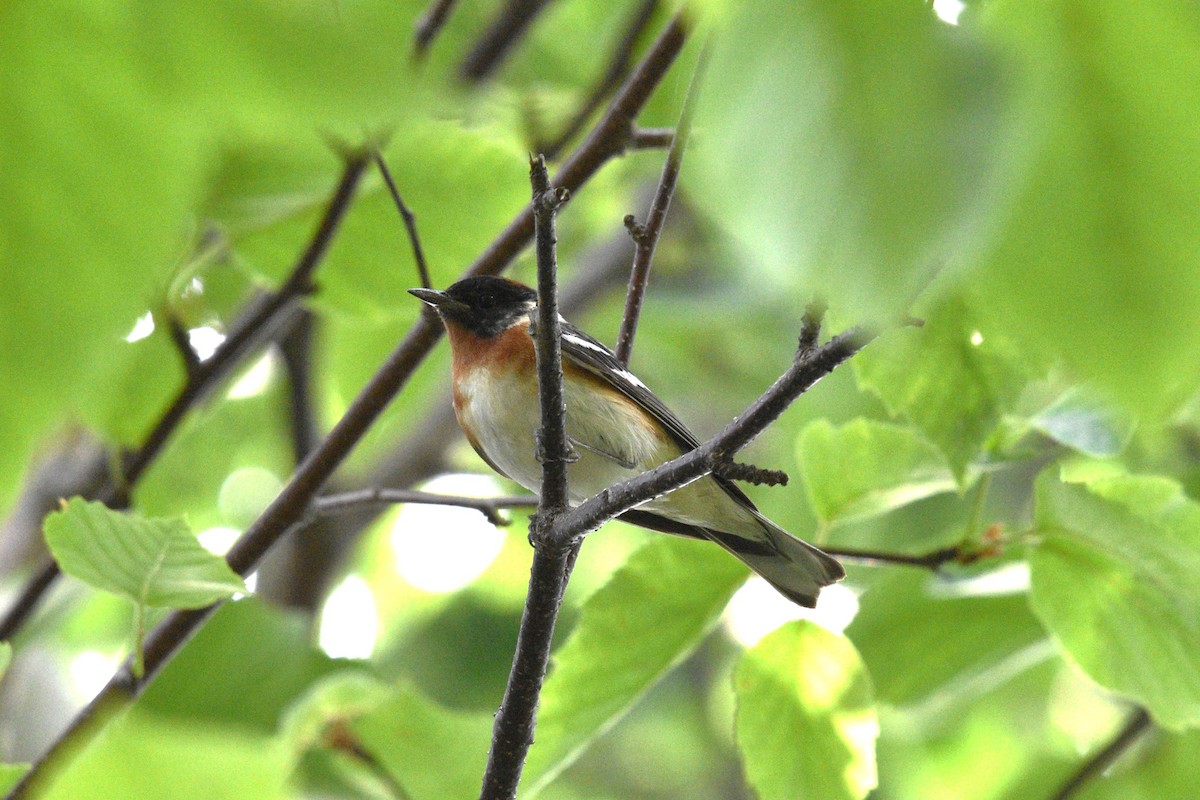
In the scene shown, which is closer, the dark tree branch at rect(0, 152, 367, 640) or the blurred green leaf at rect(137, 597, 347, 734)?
the dark tree branch at rect(0, 152, 367, 640)

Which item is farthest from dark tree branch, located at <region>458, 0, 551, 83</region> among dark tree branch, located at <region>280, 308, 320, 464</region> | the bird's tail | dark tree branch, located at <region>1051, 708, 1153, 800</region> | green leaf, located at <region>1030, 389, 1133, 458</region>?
dark tree branch, located at <region>1051, 708, 1153, 800</region>

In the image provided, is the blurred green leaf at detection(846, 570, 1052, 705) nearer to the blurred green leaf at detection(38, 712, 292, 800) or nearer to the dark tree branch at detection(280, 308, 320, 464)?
the dark tree branch at detection(280, 308, 320, 464)

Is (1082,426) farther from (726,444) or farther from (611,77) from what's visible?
(611,77)

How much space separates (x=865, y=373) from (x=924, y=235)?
1.17 meters

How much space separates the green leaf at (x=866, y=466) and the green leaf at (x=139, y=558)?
1.09m

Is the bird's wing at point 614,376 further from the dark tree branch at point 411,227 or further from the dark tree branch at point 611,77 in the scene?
the dark tree branch at point 411,227

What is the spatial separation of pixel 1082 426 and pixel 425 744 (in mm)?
1505

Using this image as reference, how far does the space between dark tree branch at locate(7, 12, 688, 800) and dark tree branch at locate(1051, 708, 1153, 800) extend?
7.24ft

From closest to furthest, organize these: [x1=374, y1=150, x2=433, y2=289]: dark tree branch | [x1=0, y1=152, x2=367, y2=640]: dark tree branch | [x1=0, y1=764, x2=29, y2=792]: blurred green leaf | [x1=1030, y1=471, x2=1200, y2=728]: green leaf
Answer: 1. [x1=0, y1=764, x2=29, y2=792]: blurred green leaf
2. [x1=1030, y1=471, x2=1200, y2=728]: green leaf
3. [x1=374, y1=150, x2=433, y2=289]: dark tree branch
4. [x1=0, y1=152, x2=367, y2=640]: dark tree branch

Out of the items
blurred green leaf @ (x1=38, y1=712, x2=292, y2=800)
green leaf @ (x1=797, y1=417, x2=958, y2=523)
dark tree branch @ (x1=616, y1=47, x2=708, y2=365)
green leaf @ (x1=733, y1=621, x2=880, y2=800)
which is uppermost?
dark tree branch @ (x1=616, y1=47, x2=708, y2=365)

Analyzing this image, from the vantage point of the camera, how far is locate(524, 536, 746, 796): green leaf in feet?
6.88

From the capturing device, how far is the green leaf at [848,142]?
0.38 meters

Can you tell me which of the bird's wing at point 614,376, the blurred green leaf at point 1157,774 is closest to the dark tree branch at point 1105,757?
the blurred green leaf at point 1157,774

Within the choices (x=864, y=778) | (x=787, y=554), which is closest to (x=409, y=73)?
(x=864, y=778)
